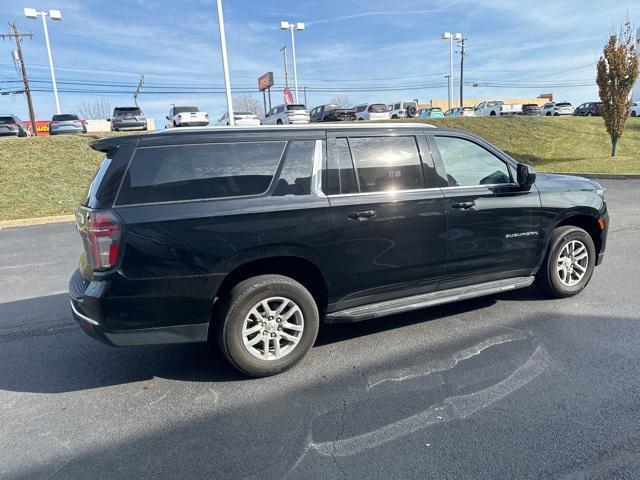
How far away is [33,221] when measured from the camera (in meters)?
11.6

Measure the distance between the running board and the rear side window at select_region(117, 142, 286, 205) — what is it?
48.8 inches

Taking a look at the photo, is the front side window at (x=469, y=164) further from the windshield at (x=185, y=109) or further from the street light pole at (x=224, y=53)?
the windshield at (x=185, y=109)

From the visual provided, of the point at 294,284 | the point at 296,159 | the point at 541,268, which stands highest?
the point at 296,159

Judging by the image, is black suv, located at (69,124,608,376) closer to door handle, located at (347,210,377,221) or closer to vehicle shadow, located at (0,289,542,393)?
door handle, located at (347,210,377,221)

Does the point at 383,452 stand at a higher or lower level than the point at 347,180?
lower

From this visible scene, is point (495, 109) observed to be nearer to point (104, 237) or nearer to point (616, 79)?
point (616, 79)

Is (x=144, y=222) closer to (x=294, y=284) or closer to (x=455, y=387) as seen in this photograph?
(x=294, y=284)

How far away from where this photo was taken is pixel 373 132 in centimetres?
397

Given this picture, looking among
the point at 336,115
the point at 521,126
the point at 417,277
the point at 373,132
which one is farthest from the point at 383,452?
the point at 336,115

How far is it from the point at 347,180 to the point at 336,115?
102ft

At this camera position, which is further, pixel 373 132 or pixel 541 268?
pixel 541 268

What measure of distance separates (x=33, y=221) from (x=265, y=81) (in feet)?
140

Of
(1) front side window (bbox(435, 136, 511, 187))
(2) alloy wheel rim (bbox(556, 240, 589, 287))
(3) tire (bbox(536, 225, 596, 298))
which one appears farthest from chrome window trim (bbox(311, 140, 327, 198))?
(2) alloy wheel rim (bbox(556, 240, 589, 287))

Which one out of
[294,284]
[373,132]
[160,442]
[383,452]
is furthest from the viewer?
[373,132]
